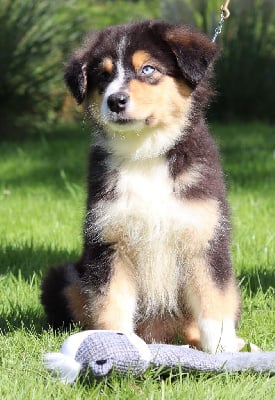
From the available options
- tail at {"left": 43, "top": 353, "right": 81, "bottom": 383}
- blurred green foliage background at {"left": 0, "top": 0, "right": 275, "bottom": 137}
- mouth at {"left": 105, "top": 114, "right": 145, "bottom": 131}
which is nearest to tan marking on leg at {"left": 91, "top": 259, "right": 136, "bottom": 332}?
tail at {"left": 43, "top": 353, "right": 81, "bottom": 383}

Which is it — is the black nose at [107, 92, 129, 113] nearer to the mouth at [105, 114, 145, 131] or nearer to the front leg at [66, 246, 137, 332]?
the mouth at [105, 114, 145, 131]

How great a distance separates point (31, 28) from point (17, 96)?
0.97 m

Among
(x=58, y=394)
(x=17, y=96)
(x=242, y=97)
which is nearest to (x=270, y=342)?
(x=58, y=394)

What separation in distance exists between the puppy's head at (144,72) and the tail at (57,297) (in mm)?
953

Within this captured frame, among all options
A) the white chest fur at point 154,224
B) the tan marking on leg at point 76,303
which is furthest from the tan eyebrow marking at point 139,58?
the tan marking on leg at point 76,303

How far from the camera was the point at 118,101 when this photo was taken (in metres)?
3.89

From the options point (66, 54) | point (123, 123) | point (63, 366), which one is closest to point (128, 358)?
point (63, 366)

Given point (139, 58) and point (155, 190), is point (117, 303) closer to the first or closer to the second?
point (155, 190)

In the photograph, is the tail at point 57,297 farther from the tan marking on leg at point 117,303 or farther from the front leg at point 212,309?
the front leg at point 212,309

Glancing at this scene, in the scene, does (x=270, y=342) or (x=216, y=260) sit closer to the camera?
(x=216, y=260)

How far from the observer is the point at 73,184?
328 inches

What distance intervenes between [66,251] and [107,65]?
7.50ft

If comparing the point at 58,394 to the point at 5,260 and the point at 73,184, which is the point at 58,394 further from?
the point at 73,184

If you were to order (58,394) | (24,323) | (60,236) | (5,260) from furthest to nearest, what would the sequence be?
(60,236)
(5,260)
(24,323)
(58,394)
